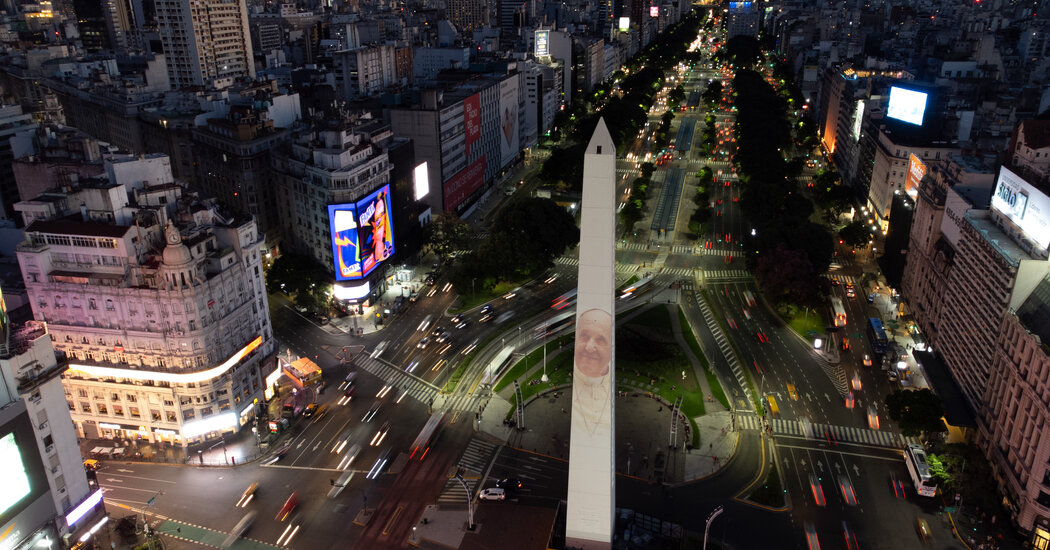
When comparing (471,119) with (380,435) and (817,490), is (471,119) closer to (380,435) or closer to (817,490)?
(380,435)

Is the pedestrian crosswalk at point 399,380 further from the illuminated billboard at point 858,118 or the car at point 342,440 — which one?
the illuminated billboard at point 858,118

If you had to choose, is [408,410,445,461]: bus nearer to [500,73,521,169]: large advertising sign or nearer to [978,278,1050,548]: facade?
[978,278,1050,548]: facade

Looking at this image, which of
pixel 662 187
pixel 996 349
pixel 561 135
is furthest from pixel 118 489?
pixel 561 135

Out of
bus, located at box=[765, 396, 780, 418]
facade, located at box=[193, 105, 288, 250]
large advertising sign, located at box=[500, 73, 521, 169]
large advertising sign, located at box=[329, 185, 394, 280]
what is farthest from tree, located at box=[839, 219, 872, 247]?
facade, located at box=[193, 105, 288, 250]

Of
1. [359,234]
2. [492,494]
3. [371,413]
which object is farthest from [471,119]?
[492,494]

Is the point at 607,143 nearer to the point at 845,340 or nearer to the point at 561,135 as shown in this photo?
the point at 845,340

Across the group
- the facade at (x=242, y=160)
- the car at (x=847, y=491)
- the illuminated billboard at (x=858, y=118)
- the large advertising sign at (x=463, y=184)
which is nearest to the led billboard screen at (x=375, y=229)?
the facade at (x=242, y=160)
